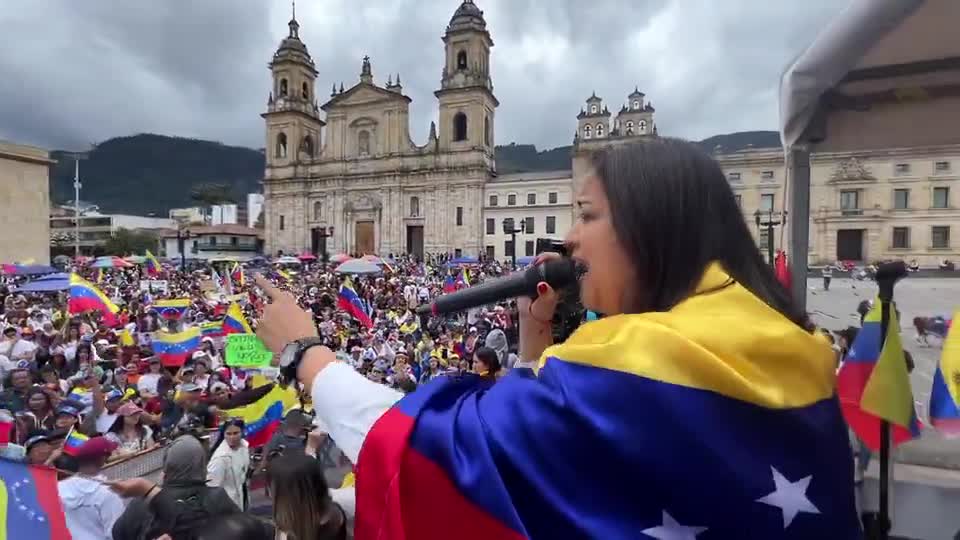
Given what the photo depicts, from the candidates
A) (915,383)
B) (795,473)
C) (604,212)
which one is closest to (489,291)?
(604,212)

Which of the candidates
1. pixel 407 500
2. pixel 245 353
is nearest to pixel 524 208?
pixel 245 353

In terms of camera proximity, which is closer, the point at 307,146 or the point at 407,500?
the point at 407,500

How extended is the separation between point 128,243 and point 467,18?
46873 mm

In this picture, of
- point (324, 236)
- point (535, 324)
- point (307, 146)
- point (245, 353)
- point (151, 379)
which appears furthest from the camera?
point (307, 146)

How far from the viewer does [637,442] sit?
2.57 ft

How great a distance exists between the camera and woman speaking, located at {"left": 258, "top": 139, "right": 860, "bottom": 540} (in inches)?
31.1

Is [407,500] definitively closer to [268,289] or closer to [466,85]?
[268,289]

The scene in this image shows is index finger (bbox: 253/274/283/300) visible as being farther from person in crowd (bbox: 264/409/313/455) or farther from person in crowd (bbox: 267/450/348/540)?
person in crowd (bbox: 264/409/313/455)

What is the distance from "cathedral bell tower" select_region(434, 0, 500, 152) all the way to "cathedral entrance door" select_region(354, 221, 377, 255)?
1019 cm

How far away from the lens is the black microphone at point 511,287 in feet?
4.35

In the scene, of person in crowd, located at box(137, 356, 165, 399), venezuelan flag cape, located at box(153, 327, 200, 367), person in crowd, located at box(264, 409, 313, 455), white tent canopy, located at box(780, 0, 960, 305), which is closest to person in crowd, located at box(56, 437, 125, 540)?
person in crowd, located at box(264, 409, 313, 455)

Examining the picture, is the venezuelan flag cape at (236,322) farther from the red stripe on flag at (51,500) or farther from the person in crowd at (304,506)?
the person in crowd at (304,506)

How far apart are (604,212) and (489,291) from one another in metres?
0.50

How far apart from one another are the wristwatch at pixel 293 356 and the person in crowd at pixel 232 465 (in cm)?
310
